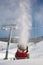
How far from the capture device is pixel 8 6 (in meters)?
1.76

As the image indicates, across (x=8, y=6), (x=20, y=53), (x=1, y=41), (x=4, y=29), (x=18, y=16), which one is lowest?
(x=20, y=53)

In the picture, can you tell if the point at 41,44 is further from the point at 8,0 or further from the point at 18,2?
the point at 8,0

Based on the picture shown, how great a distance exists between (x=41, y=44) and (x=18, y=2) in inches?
21.9

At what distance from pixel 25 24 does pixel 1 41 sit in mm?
331

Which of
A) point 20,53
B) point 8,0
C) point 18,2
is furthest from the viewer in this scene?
point 8,0

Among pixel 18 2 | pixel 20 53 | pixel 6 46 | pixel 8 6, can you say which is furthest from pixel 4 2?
pixel 20 53

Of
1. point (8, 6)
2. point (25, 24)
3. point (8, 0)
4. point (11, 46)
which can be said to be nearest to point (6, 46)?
point (11, 46)

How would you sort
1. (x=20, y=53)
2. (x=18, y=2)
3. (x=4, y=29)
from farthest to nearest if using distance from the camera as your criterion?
1. (x=18, y=2)
2. (x=4, y=29)
3. (x=20, y=53)

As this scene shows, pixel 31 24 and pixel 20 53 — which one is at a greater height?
pixel 31 24

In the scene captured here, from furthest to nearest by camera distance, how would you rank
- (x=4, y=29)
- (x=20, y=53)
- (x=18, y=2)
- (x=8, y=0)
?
1. (x=8, y=0)
2. (x=18, y=2)
3. (x=4, y=29)
4. (x=20, y=53)

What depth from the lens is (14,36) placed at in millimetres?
1650

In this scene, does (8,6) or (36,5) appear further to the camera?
(8,6)

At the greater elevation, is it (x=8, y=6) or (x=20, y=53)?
(x=8, y=6)

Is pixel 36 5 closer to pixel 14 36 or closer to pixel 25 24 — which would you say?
pixel 25 24
